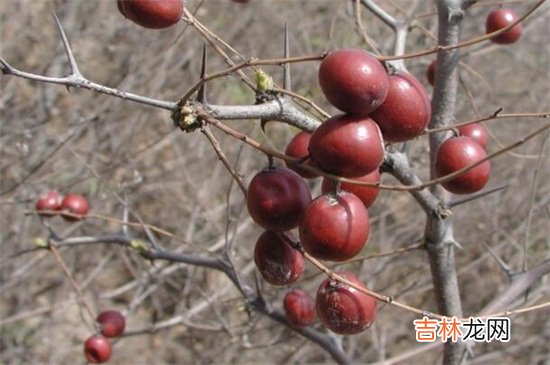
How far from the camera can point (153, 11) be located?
1221 mm

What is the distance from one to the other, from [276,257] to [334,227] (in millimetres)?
181

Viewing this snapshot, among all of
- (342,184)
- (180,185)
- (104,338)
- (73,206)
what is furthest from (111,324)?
(180,185)

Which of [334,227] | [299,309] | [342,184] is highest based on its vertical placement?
[299,309]

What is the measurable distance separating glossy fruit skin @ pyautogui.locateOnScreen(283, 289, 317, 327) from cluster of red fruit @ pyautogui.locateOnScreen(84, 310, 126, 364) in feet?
2.12

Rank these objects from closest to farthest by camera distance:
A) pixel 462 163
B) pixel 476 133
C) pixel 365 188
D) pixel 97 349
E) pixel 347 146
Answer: pixel 347 146 → pixel 365 188 → pixel 462 163 → pixel 476 133 → pixel 97 349

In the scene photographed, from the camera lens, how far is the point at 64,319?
447cm

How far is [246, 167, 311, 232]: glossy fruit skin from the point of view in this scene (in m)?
1.15

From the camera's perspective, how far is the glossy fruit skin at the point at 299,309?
1.85 metres

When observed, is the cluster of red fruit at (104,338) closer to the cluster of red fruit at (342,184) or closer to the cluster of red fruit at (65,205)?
the cluster of red fruit at (65,205)

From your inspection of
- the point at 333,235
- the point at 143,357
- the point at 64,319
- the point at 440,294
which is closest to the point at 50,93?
the point at 64,319

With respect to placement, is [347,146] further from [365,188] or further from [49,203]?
[49,203]

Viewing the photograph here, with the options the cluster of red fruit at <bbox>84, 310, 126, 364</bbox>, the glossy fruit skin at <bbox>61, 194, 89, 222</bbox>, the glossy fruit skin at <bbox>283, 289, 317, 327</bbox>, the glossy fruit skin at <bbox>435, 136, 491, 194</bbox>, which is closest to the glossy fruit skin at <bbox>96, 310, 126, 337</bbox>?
the cluster of red fruit at <bbox>84, 310, 126, 364</bbox>

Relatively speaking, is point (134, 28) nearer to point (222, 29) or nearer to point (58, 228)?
point (222, 29)

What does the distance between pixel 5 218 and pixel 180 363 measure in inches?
57.4
